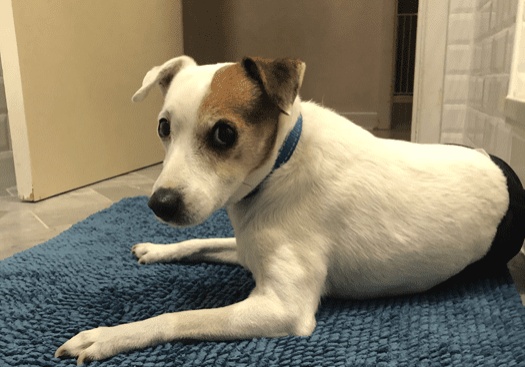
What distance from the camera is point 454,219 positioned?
4.20 ft

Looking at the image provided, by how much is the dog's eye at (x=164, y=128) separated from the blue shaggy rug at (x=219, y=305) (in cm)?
51

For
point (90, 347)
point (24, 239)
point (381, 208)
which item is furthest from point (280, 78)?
point (24, 239)

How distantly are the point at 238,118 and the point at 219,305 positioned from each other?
57 centimetres

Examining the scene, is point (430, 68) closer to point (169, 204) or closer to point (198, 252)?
point (198, 252)

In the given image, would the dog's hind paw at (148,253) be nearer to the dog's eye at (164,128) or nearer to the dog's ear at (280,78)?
the dog's eye at (164,128)

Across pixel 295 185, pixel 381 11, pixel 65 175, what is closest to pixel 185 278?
pixel 295 185

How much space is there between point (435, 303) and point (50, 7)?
104 inches

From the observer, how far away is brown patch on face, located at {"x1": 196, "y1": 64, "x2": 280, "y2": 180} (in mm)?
1133

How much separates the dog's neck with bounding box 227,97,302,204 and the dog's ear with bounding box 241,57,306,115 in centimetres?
8

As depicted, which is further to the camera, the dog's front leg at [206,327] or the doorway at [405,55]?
the doorway at [405,55]

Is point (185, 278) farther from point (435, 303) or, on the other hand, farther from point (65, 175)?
point (65, 175)

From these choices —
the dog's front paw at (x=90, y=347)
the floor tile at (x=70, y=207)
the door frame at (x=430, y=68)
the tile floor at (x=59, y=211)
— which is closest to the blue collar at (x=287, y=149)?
the dog's front paw at (x=90, y=347)

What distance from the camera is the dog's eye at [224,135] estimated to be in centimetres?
114

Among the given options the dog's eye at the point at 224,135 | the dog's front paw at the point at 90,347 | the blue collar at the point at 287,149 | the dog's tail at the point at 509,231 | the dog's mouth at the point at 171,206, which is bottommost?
the dog's front paw at the point at 90,347
